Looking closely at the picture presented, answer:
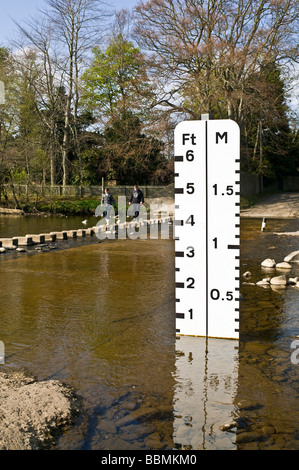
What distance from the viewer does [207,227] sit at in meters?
5.09

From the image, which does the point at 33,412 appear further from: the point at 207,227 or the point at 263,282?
the point at 263,282

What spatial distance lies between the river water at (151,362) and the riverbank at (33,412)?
113 mm

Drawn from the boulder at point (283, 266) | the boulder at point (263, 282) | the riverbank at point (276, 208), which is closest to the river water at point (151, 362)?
the boulder at point (263, 282)

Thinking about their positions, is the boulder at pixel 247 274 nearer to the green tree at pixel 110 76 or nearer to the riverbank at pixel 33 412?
the riverbank at pixel 33 412

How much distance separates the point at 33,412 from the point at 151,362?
1463 millimetres

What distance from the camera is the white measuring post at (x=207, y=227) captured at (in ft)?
16.4

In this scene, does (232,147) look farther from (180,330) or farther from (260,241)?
(260,241)

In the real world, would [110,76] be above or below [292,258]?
above

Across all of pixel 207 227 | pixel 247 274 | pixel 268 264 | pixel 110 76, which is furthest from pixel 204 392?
pixel 110 76

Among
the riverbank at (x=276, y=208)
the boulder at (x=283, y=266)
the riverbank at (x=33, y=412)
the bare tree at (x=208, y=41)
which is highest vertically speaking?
the bare tree at (x=208, y=41)

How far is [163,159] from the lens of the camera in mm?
37562

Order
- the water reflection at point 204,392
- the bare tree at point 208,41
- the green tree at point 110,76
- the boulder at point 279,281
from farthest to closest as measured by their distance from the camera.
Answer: the green tree at point 110,76 → the bare tree at point 208,41 → the boulder at point 279,281 → the water reflection at point 204,392

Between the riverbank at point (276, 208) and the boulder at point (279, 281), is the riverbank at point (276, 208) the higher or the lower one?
the higher one
